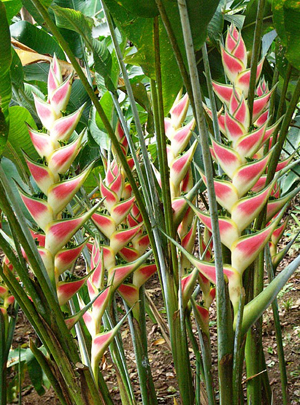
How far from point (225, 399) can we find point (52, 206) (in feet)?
0.88

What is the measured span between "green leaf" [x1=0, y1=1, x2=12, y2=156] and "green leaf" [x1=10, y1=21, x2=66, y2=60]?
1.51 feet

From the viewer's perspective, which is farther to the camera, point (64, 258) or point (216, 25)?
point (216, 25)

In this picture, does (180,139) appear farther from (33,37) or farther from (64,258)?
(33,37)

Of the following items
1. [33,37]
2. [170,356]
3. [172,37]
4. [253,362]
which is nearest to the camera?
[172,37]

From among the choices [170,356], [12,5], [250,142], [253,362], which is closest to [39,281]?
[250,142]

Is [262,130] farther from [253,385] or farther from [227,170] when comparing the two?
[253,385]

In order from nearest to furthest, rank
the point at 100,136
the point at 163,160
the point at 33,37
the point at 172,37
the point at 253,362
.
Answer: the point at 172,37, the point at 163,160, the point at 253,362, the point at 100,136, the point at 33,37

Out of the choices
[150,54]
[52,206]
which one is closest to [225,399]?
[52,206]

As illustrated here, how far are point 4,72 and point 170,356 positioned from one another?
1.29 meters

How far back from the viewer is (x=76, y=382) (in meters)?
0.42

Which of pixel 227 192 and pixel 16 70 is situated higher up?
pixel 16 70

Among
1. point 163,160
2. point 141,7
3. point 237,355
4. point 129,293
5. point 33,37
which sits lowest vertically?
point 237,355

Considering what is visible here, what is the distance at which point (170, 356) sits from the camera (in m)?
1.51

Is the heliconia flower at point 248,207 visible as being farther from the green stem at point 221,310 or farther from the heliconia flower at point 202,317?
the heliconia flower at point 202,317
